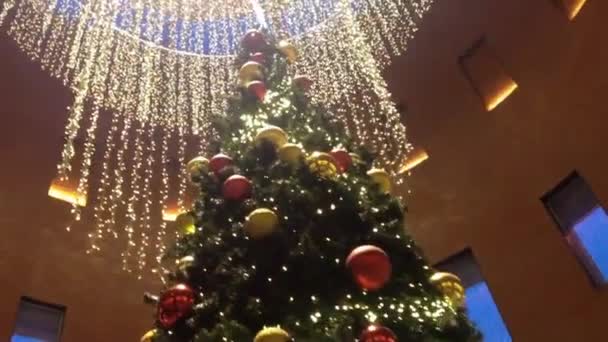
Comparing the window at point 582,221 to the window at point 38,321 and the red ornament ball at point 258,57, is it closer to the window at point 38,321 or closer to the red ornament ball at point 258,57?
the red ornament ball at point 258,57

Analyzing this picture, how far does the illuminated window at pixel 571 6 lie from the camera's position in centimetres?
699

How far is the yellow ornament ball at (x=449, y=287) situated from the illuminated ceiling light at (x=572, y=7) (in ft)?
16.6

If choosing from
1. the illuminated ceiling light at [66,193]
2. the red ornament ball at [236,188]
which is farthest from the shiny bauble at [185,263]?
the illuminated ceiling light at [66,193]

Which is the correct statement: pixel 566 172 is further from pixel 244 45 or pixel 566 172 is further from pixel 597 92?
pixel 244 45

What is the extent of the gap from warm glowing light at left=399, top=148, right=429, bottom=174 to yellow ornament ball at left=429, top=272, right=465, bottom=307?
5618 millimetres

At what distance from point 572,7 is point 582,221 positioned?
226cm

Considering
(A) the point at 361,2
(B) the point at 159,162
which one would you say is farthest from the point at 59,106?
(A) the point at 361,2

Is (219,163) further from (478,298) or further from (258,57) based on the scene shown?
(478,298)

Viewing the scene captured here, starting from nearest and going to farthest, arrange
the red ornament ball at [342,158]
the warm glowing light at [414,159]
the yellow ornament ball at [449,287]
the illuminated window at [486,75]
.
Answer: the yellow ornament ball at [449,287] → the red ornament ball at [342,158] → the illuminated window at [486,75] → the warm glowing light at [414,159]

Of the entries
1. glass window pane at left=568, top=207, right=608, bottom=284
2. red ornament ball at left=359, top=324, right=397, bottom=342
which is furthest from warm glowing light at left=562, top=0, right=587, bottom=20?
red ornament ball at left=359, top=324, right=397, bottom=342

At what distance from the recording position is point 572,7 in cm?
713

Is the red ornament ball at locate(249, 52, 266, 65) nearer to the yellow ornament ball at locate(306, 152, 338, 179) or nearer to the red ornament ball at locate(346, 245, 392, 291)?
the yellow ornament ball at locate(306, 152, 338, 179)

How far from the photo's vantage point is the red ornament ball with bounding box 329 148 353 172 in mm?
3277

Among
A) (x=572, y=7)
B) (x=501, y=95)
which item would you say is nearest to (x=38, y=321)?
(x=501, y=95)
